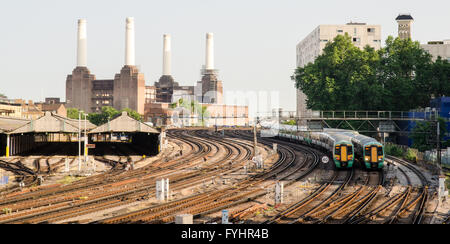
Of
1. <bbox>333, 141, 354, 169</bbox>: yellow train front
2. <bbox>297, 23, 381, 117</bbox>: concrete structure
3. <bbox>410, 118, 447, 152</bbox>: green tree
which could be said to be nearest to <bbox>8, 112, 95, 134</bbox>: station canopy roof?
<bbox>333, 141, 354, 169</bbox>: yellow train front

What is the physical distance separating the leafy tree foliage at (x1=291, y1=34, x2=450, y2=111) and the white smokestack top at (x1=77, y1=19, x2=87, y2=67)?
378 feet

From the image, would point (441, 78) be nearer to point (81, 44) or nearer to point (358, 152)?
point (358, 152)

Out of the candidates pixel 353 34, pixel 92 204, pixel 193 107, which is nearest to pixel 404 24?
pixel 353 34

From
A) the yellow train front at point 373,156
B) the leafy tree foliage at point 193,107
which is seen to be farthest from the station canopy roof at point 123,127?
the leafy tree foliage at point 193,107

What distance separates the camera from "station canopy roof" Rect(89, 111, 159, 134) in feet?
213

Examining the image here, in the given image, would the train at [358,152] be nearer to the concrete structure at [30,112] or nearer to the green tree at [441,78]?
the green tree at [441,78]

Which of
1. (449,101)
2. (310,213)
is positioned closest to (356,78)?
(449,101)

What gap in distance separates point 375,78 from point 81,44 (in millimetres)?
129826

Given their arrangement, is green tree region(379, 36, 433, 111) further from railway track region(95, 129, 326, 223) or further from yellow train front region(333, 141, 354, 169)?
railway track region(95, 129, 326, 223)

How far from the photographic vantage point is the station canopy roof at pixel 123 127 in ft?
213

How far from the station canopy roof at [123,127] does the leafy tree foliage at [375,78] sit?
1301 inches

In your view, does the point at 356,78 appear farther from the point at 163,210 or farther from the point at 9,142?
the point at 163,210

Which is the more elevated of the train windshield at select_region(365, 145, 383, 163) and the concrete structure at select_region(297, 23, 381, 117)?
the concrete structure at select_region(297, 23, 381, 117)
